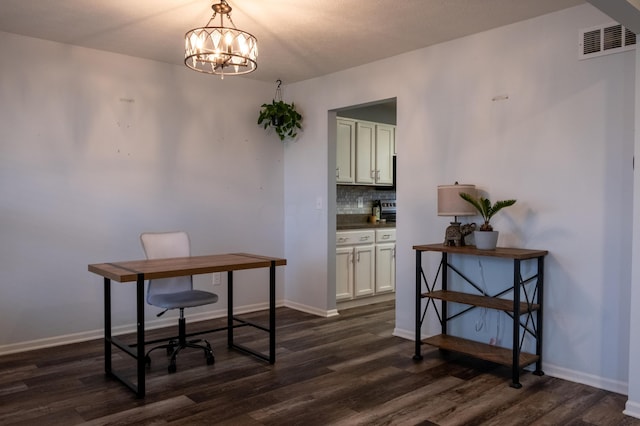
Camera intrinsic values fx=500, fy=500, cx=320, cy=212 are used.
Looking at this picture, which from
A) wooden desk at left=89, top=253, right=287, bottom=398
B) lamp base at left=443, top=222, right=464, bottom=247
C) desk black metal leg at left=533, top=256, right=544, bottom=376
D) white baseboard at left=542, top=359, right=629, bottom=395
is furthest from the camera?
lamp base at left=443, top=222, right=464, bottom=247

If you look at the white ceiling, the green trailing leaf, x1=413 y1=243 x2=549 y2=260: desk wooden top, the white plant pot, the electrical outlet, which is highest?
the white ceiling

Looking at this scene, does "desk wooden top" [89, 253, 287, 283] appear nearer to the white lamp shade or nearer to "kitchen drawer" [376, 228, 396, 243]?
the white lamp shade

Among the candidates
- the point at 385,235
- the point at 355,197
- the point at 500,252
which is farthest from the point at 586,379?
the point at 355,197

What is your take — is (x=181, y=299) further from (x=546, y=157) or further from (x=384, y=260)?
(x=384, y=260)

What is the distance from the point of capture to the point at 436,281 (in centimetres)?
402

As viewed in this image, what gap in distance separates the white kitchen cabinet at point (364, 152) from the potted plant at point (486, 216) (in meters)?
2.33

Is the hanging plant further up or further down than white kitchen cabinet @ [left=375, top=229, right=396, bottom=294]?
further up

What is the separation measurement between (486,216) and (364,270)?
2.24 m

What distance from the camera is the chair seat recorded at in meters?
3.37

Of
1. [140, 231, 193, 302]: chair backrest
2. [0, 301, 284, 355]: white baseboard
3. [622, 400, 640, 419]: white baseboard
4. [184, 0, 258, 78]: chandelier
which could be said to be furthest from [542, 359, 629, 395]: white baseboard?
[0, 301, 284, 355]: white baseboard

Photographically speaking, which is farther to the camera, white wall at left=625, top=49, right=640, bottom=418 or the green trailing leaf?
the green trailing leaf

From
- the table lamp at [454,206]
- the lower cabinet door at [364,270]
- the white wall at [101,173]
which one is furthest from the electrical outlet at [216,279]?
the table lamp at [454,206]

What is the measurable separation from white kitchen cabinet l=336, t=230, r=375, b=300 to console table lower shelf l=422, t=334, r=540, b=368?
1603 mm

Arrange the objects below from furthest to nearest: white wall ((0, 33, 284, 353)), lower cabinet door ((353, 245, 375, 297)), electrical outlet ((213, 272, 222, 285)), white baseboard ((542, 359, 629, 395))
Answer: lower cabinet door ((353, 245, 375, 297)), electrical outlet ((213, 272, 222, 285)), white wall ((0, 33, 284, 353)), white baseboard ((542, 359, 629, 395))
